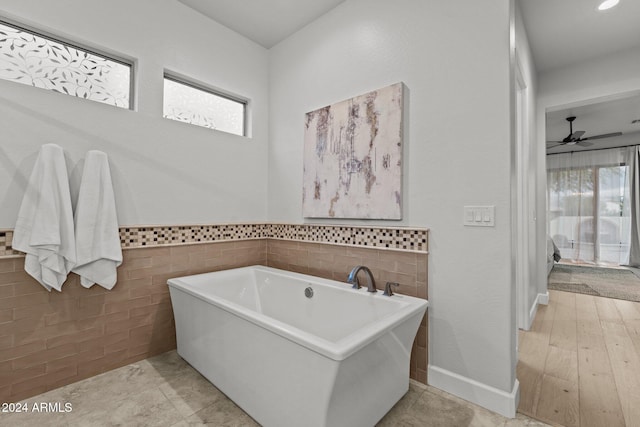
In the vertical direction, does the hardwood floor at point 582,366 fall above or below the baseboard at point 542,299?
below

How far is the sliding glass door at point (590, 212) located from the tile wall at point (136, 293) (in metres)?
6.56

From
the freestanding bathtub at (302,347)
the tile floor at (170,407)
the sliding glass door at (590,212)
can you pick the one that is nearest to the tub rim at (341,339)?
the freestanding bathtub at (302,347)

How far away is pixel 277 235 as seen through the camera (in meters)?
3.00

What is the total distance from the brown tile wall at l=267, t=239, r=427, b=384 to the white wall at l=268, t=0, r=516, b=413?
74 millimetres

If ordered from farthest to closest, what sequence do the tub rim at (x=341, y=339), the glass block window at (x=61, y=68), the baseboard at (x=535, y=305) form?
the baseboard at (x=535, y=305) < the glass block window at (x=61, y=68) < the tub rim at (x=341, y=339)

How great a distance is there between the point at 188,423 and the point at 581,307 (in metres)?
4.15

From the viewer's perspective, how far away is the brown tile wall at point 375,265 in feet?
6.43

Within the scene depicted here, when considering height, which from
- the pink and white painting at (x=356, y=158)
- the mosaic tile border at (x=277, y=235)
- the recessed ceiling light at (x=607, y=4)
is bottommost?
the mosaic tile border at (x=277, y=235)

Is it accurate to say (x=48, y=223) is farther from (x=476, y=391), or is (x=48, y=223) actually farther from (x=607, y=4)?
(x=607, y=4)

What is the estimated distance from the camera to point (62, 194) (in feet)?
5.85

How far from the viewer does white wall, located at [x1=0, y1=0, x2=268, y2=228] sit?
5.81 feet

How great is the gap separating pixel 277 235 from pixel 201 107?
54.5 inches

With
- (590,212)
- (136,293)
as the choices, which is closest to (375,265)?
(136,293)

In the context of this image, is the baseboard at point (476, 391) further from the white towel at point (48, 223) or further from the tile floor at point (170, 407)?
the white towel at point (48, 223)
